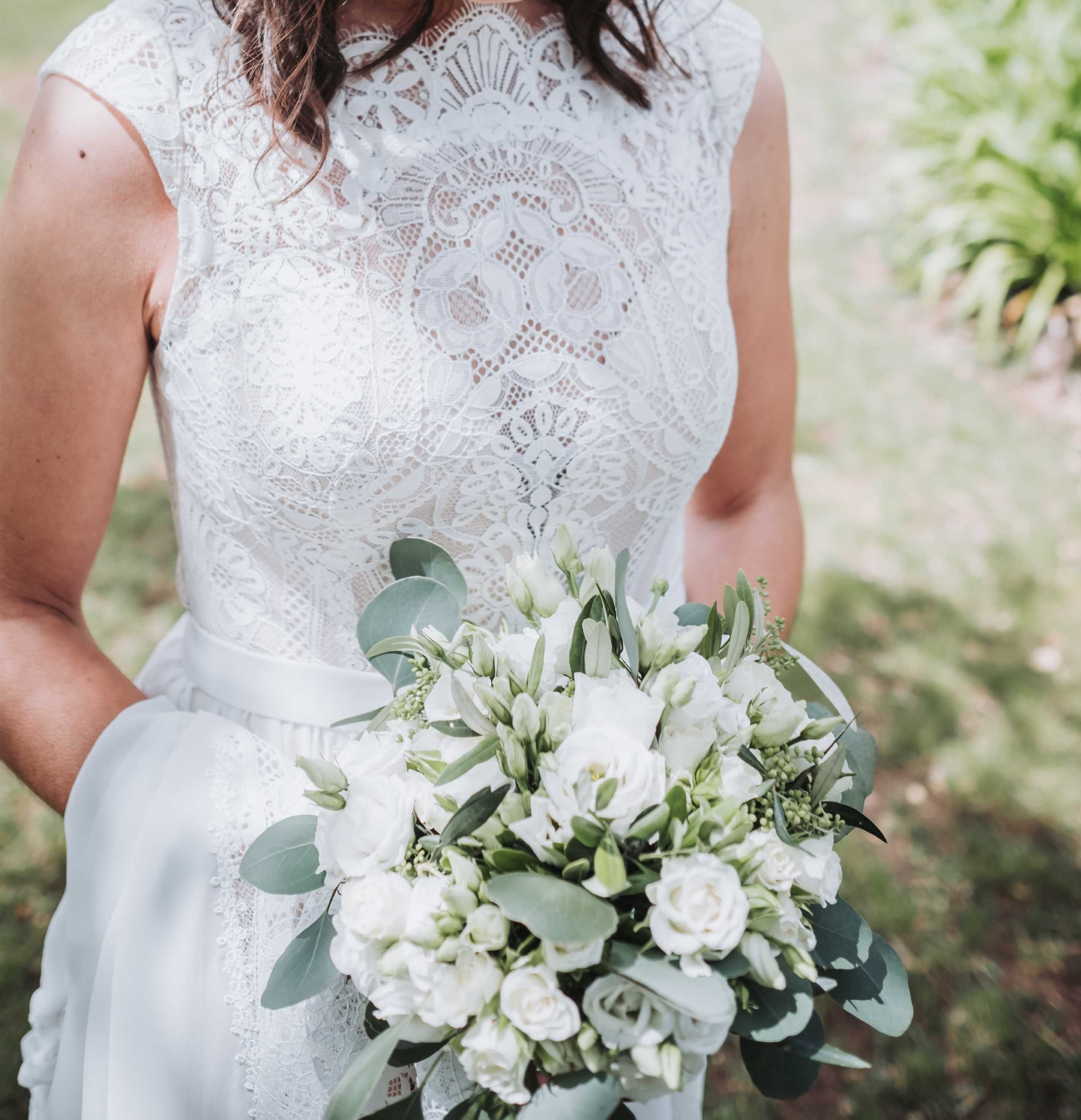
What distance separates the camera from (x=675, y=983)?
36.6 inches

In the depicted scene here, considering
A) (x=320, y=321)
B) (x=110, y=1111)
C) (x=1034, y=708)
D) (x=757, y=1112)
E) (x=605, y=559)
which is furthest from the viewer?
(x=1034, y=708)

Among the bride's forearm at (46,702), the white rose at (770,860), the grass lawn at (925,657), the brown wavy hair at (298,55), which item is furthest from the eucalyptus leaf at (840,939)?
the grass lawn at (925,657)

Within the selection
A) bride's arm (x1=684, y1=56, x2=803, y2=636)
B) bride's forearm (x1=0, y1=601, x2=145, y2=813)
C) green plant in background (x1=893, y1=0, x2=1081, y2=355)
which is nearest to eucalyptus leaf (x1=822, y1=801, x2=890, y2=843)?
bride's arm (x1=684, y1=56, x2=803, y2=636)

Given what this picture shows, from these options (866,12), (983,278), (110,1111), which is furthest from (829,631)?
(866,12)

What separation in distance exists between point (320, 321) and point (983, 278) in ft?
17.3

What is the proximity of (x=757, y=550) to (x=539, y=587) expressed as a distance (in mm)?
913

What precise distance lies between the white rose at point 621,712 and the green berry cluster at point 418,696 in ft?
0.58

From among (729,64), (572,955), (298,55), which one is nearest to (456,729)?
(572,955)

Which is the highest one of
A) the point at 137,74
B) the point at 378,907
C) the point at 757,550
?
the point at 137,74

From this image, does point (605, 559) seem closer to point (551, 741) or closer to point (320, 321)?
point (551, 741)

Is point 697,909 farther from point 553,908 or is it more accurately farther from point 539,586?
point 539,586

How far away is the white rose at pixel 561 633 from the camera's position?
42.8 inches

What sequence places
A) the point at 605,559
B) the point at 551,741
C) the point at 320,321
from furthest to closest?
the point at 320,321, the point at 605,559, the point at 551,741

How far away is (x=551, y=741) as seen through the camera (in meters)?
1.01
